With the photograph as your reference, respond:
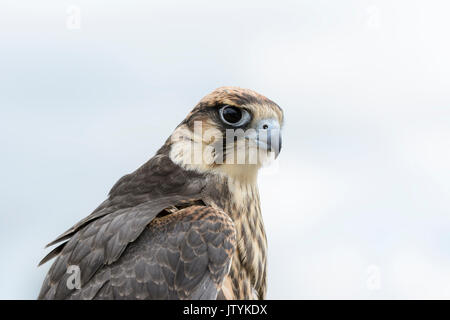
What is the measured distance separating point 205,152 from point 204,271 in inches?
40.9

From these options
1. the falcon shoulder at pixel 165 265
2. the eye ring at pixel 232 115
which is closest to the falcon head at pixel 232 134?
the eye ring at pixel 232 115

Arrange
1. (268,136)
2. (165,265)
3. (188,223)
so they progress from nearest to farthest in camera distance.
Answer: (165,265) → (188,223) → (268,136)

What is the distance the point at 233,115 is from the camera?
5.84 m

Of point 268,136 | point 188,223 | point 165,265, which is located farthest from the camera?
point 268,136

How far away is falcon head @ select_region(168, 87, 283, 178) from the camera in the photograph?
5781 mm

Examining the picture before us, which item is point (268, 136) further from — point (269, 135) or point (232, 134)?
point (232, 134)

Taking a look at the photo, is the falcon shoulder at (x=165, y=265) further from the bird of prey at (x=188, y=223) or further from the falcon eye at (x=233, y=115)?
the falcon eye at (x=233, y=115)

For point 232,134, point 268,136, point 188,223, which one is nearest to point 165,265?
point 188,223

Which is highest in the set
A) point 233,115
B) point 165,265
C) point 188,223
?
point 233,115

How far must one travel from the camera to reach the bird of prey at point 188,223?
5.22 metres

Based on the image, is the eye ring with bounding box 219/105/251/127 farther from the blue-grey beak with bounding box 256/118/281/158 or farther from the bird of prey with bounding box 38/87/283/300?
the blue-grey beak with bounding box 256/118/281/158

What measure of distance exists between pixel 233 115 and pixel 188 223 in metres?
0.98

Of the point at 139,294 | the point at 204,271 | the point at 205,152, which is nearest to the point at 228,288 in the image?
the point at 204,271
